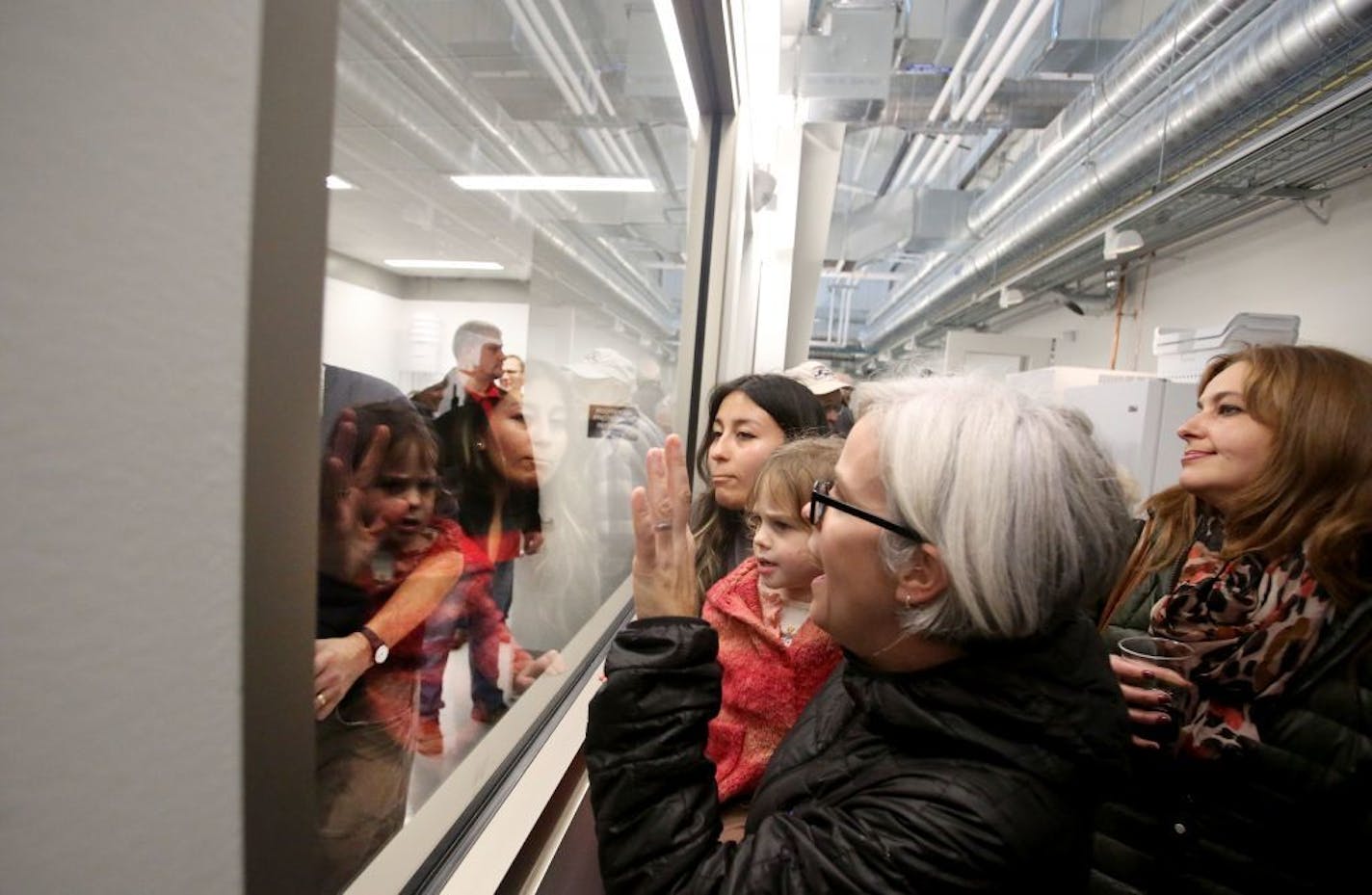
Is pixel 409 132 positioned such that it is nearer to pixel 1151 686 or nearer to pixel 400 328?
pixel 400 328

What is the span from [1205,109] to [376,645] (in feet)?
11.1

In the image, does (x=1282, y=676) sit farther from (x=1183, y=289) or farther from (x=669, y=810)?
(x=1183, y=289)

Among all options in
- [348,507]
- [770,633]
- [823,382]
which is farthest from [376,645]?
[823,382]

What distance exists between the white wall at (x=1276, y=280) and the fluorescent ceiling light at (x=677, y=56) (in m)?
3.14

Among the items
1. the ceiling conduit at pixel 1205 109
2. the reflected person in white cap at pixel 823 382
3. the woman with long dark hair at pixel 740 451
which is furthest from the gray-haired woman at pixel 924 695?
the ceiling conduit at pixel 1205 109

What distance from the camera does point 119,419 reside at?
0.22m

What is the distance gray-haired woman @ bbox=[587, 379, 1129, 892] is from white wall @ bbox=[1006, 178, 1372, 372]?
11.5 ft

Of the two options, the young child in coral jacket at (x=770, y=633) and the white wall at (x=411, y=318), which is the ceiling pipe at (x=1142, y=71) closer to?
the young child in coral jacket at (x=770, y=633)

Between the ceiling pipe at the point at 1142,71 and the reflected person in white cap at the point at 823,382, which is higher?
the ceiling pipe at the point at 1142,71

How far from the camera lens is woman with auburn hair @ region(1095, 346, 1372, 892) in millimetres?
929

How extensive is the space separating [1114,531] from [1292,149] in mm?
3305

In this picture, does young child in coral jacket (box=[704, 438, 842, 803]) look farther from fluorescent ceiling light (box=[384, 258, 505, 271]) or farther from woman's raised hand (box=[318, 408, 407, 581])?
fluorescent ceiling light (box=[384, 258, 505, 271])

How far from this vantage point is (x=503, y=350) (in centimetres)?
112

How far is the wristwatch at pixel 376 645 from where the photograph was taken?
30.3 inches
